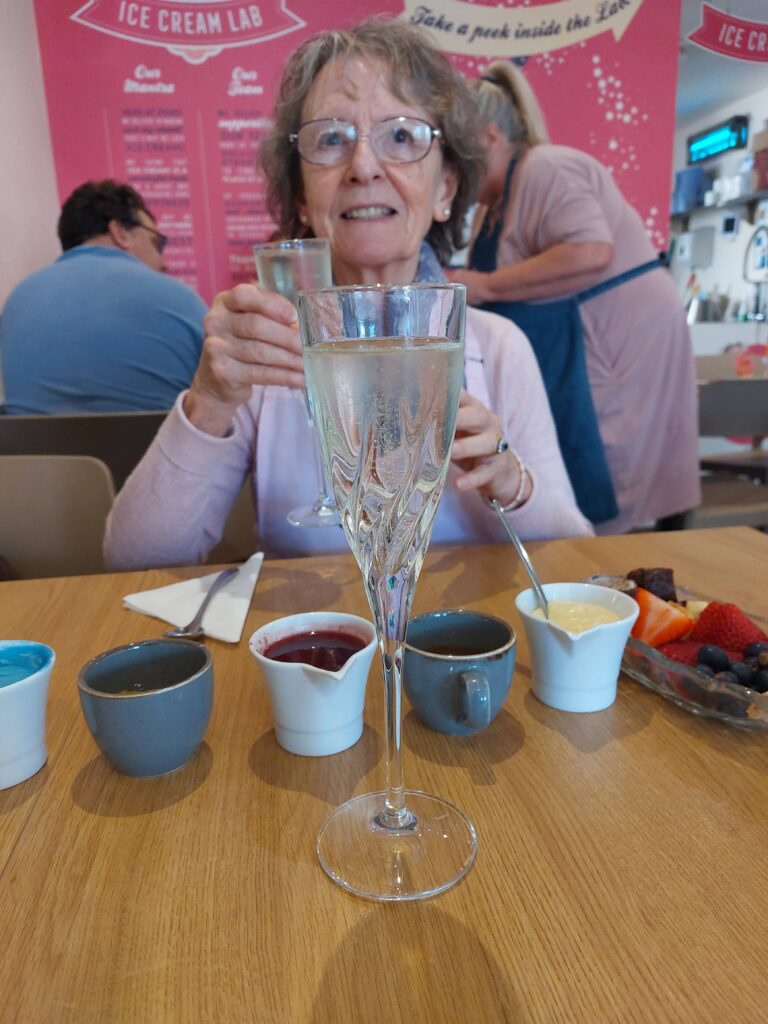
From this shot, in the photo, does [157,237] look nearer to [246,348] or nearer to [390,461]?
[246,348]

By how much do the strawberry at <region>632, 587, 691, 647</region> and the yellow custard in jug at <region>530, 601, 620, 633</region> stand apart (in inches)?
1.4

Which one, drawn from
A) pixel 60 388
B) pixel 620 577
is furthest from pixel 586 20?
pixel 620 577

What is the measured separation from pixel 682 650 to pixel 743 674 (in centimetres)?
8

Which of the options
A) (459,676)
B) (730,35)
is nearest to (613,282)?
(730,35)

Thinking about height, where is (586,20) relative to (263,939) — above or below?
above

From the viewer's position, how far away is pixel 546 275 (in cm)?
219

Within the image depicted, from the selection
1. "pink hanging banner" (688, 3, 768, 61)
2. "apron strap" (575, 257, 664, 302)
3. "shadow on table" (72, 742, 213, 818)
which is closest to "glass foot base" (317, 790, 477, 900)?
"shadow on table" (72, 742, 213, 818)

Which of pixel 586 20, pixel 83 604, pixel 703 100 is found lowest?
pixel 83 604

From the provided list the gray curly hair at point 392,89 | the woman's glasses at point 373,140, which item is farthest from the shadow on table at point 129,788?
the gray curly hair at point 392,89

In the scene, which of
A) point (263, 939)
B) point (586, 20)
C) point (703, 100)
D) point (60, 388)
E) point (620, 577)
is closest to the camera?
point (263, 939)

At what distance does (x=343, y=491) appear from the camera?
50cm

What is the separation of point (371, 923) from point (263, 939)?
0.07m

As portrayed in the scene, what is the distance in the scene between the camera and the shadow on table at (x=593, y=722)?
64cm

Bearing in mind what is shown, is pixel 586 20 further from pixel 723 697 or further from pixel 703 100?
pixel 703 100
